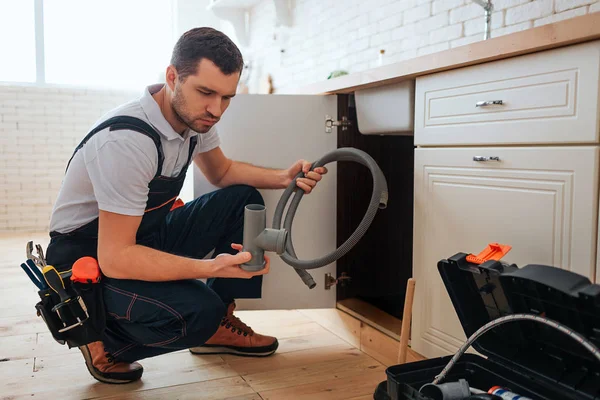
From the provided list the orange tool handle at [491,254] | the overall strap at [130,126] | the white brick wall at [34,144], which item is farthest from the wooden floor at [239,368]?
the white brick wall at [34,144]

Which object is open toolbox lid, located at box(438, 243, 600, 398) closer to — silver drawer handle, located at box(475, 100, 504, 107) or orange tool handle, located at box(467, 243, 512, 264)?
orange tool handle, located at box(467, 243, 512, 264)

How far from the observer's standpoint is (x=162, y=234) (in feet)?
5.77

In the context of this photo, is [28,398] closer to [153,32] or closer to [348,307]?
[348,307]

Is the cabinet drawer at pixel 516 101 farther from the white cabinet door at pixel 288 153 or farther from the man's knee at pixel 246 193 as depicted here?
the man's knee at pixel 246 193

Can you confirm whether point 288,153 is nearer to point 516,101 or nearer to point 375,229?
point 375,229

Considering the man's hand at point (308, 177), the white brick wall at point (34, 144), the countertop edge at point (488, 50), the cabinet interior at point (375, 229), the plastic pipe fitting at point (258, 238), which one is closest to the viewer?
the countertop edge at point (488, 50)

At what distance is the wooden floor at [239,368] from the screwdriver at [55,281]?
0.33m

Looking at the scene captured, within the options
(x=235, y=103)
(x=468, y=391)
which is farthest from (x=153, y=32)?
(x=468, y=391)

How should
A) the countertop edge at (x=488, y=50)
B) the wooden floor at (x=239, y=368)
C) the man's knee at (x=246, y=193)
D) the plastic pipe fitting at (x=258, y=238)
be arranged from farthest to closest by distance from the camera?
the man's knee at (x=246, y=193)
the wooden floor at (x=239, y=368)
the plastic pipe fitting at (x=258, y=238)
the countertop edge at (x=488, y=50)

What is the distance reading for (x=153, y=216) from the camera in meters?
1.62

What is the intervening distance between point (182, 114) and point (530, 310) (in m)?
1.00

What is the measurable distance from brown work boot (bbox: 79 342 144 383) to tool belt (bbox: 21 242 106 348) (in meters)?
0.14

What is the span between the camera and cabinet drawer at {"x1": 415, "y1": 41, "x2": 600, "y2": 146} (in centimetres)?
113

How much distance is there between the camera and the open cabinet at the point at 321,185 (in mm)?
1910
